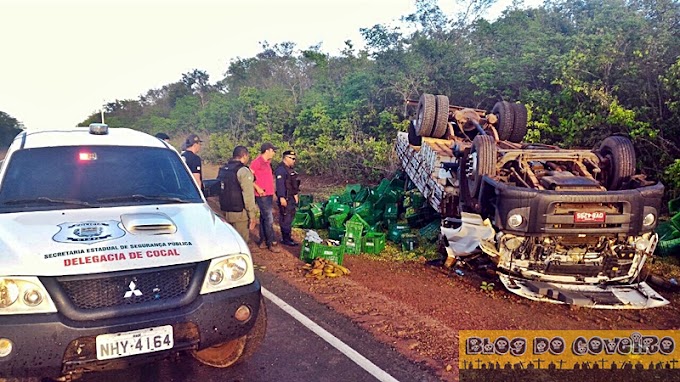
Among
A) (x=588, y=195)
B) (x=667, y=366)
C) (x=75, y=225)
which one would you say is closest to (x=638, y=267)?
(x=588, y=195)

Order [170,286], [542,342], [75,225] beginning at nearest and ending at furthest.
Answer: [170,286], [75,225], [542,342]

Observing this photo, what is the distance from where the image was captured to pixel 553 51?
12.4 meters

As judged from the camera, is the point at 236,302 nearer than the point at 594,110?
Yes

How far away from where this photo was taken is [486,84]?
1364 cm

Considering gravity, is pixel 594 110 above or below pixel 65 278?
above

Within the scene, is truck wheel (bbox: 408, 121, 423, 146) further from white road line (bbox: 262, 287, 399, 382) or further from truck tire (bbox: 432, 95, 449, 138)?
white road line (bbox: 262, 287, 399, 382)

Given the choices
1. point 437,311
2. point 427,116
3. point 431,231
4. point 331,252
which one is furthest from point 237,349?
point 427,116

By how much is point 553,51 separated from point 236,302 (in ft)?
37.7

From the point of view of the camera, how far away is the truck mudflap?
5078 millimetres

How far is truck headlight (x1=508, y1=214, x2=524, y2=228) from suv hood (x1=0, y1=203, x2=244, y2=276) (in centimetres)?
301

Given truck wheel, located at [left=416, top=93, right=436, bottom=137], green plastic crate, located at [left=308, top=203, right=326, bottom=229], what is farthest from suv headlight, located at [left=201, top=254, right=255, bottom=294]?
truck wheel, located at [left=416, top=93, right=436, bottom=137]

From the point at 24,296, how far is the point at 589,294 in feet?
16.1

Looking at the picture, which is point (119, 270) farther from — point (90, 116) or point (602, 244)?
point (90, 116)

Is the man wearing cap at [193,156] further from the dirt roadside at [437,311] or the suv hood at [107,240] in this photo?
the suv hood at [107,240]
